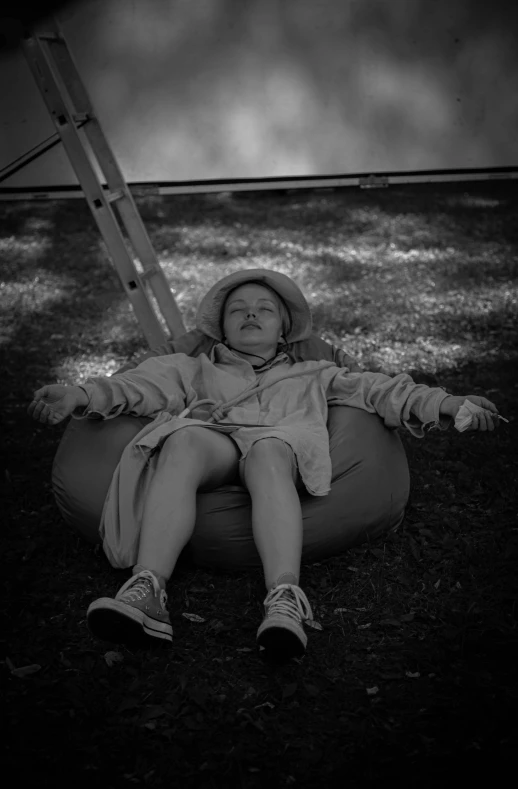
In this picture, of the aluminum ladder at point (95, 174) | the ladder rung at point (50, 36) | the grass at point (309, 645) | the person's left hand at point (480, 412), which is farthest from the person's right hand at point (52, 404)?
the ladder rung at point (50, 36)

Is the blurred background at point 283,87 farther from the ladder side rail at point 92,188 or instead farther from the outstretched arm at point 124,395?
the outstretched arm at point 124,395

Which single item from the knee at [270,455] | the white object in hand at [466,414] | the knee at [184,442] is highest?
the knee at [184,442]

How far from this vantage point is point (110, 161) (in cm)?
458

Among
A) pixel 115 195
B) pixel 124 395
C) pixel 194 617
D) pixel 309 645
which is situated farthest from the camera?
pixel 115 195

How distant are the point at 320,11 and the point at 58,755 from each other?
6.66 m

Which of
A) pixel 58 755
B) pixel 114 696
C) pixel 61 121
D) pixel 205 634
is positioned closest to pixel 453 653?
pixel 205 634

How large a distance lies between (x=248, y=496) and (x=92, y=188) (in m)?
2.04

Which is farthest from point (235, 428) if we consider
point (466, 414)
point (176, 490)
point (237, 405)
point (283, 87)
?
point (283, 87)

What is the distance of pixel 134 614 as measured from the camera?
2.40 metres

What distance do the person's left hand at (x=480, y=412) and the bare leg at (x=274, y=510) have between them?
0.55 metres

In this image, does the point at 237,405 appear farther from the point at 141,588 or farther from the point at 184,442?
the point at 141,588

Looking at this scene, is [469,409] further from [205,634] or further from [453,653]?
[205,634]

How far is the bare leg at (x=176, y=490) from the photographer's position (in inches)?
103

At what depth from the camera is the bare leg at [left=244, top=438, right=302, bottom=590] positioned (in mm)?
2611
